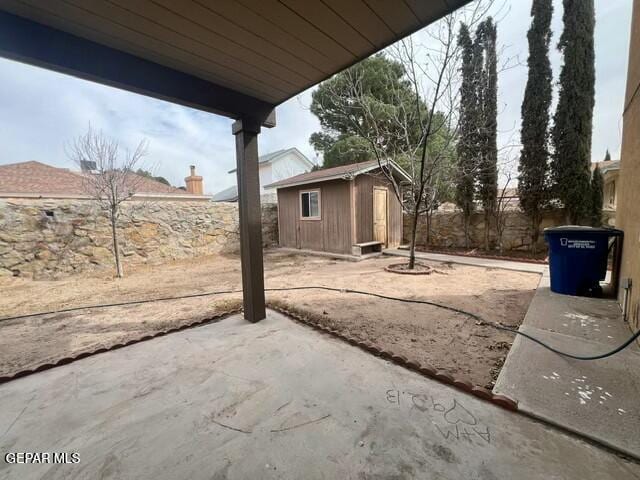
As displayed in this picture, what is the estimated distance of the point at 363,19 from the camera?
144cm

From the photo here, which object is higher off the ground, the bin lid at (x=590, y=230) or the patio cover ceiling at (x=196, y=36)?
the patio cover ceiling at (x=196, y=36)

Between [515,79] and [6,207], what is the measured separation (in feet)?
43.8

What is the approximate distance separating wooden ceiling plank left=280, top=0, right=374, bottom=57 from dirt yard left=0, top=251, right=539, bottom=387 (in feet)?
7.65

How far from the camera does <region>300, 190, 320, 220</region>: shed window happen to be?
337 inches

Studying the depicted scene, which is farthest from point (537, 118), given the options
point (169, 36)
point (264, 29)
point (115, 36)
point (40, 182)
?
point (40, 182)

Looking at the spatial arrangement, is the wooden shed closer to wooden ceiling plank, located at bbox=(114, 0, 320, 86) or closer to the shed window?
the shed window

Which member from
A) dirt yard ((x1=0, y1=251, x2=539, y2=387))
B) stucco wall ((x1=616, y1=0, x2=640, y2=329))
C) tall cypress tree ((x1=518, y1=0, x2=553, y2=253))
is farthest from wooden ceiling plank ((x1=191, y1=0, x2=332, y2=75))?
tall cypress tree ((x1=518, y1=0, x2=553, y2=253))

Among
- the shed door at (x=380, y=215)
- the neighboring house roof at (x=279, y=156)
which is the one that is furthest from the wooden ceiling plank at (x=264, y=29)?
the neighboring house roof at (x=279, y=156)

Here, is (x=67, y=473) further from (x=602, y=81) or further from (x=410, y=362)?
(x=602, y=81)

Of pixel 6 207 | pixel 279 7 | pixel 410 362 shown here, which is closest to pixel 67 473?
pixel 410 362

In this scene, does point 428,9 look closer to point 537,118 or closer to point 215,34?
point 215,34

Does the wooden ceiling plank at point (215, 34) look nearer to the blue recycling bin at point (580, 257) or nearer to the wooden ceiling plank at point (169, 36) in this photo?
the wooden ceiling plank at point (169, 36)

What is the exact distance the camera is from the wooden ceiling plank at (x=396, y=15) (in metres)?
1.35

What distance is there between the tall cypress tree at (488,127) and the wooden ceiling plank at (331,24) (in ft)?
26.4
